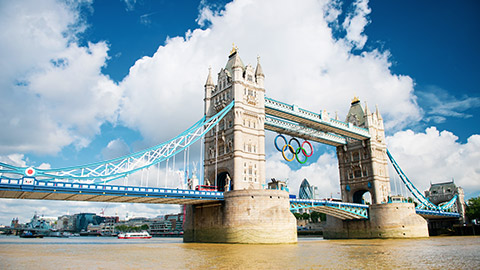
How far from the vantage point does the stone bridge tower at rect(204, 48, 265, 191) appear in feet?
165

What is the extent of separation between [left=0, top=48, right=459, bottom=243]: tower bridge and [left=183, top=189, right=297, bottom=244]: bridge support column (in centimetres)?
11

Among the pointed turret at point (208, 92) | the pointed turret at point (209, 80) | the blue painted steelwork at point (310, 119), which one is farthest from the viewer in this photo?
the pointed turret at point (209, 80)

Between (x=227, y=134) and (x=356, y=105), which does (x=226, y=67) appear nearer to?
(x=227, y=134)

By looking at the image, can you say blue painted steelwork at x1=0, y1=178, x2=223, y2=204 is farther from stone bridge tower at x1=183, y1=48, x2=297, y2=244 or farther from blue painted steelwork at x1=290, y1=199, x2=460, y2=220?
blue painted steelwork at x1=290, y1=199, x2=460, y2=220

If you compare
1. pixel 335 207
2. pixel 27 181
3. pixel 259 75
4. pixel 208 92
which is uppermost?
pixel 259 75

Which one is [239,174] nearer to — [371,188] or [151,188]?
[151,188]

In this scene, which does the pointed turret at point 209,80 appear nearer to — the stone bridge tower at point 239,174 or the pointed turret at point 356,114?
the stone bridge tower at point 239,174

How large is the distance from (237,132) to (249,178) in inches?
261

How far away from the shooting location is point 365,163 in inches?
2844

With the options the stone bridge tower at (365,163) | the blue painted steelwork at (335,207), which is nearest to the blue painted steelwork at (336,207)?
the blue painted steelwork at (335,207)

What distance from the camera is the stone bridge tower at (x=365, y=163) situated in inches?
2783

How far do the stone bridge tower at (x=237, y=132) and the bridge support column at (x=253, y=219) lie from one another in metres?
5.03

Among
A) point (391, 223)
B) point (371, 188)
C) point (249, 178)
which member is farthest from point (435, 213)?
point (249, 178)

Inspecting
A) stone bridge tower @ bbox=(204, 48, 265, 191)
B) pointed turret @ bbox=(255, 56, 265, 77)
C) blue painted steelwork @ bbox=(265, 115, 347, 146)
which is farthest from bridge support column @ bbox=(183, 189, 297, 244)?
pointed turret @ bbox=(255, 56, 265, 77)
